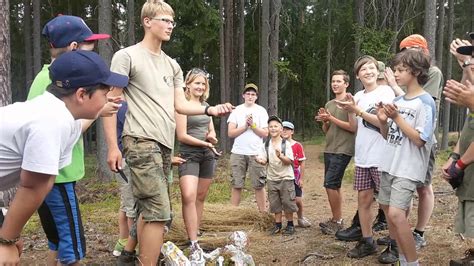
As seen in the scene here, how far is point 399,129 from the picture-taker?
12.8 ft

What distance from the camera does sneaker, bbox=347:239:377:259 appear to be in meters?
4.45

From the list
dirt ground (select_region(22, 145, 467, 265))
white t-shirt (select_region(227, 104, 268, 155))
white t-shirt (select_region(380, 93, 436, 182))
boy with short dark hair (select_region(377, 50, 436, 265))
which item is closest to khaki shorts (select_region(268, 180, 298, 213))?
dirt ground (select_region(22, 145, 467, 265))

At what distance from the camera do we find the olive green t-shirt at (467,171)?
3.47 metres

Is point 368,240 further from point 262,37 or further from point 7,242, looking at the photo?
point 262,37

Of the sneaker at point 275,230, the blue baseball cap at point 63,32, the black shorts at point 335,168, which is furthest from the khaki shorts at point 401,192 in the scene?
the blue baseball cap at point 63,32

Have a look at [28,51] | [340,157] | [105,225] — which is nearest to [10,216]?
[340,157]

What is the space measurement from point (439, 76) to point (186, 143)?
9.19 ft

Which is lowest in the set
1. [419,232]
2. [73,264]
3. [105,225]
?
[105,225]

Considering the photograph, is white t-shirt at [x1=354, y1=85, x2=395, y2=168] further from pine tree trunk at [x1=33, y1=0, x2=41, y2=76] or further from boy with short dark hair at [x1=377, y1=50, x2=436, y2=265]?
pine tree trunk at [x1=33, y1=0, x2=41, y2=76]

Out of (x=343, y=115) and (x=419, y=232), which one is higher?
(x=343, y=115)

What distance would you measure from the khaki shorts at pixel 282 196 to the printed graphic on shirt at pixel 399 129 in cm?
196

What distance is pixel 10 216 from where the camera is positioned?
1892 millimetres

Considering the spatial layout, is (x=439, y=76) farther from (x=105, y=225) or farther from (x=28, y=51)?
(x=28, y=51)

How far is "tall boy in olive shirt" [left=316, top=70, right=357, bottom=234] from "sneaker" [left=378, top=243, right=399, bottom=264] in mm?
1140
